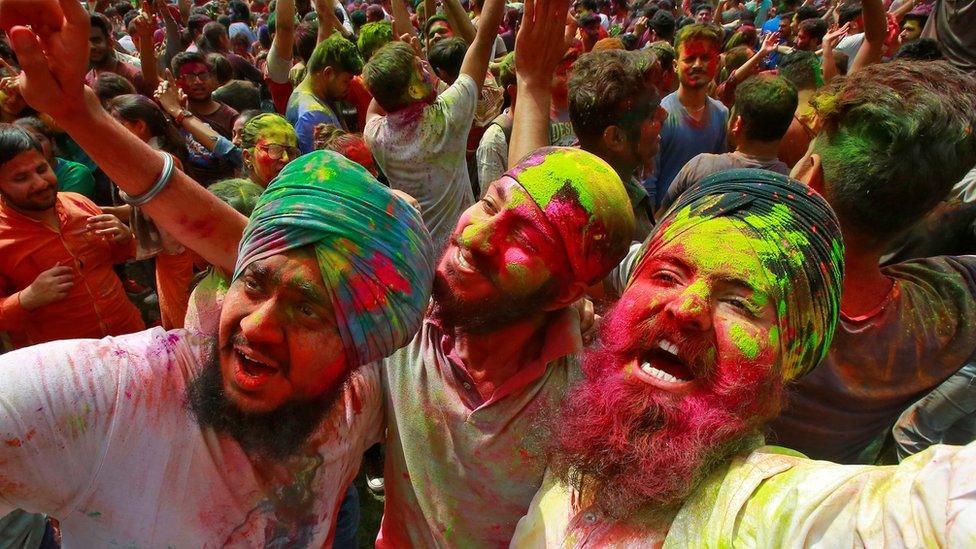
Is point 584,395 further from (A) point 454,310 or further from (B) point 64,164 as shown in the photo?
(B) point 64,164

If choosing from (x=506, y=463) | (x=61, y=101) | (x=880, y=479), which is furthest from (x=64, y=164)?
(x=880, y=479)

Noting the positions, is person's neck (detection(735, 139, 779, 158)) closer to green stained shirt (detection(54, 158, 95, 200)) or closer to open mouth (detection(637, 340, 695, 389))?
open mouth (detection(637, 340, 695, 389))

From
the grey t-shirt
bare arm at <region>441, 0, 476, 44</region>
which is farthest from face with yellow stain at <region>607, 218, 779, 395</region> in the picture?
bare arm at <region>441, 0, 476, 44</region>

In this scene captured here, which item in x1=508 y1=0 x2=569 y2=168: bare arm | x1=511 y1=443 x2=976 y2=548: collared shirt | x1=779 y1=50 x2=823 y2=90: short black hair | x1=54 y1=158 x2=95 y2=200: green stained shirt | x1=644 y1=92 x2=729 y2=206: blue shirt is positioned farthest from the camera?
x1=779 y1=50 x2=823 y2=90: short black hair

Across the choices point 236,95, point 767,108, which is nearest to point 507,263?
point 767,108

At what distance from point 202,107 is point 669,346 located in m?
5.90

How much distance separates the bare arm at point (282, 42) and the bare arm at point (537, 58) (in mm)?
4031

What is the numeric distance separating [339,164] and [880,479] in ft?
4.68

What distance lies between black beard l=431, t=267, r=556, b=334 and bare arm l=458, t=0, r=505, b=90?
83.0 inches

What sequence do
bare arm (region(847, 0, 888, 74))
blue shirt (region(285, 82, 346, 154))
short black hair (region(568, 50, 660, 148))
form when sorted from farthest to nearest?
blue shirt (region(285, 82, 346, 154)) → bare arm (region(847, 0, 888, 74)) → short black hair (region(568, 50, 660, 148))

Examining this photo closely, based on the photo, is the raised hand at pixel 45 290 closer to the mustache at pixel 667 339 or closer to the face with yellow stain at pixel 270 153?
the face with yellow stain at pixel 270 153

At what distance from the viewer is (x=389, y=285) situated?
1673 mm

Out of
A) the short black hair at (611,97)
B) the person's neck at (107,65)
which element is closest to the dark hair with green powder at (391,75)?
the short black hair at (611,97)

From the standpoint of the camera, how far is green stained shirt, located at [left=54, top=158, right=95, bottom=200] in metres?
4.48
